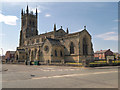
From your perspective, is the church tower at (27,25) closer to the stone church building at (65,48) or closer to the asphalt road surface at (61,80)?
the stone church building at (65,48)

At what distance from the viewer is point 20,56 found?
62.8 m

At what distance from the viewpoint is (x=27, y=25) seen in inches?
2945

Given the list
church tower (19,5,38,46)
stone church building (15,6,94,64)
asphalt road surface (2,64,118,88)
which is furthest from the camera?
church tower (19,5,38,46)

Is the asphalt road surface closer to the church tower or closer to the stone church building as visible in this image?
the stone church building

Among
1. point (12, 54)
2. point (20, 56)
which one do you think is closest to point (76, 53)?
point (20, 56)

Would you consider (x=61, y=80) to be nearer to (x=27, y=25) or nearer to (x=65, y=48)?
(x=65, y=48)

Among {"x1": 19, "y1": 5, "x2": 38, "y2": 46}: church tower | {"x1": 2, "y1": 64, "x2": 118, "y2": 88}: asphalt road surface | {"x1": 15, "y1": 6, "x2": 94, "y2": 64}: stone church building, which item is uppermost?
{"x1": 19, "y1": 5, "x2": 38, "y2": 46}: church tower

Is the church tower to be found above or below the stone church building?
above

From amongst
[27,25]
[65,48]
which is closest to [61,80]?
[65,48]

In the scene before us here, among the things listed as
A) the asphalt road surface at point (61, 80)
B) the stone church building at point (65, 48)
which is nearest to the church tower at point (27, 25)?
the stone church building at point (65, 48)

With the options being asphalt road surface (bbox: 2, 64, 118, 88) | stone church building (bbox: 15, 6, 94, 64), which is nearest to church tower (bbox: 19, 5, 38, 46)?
stone church building (bbox: 15, 6, 94, 64)

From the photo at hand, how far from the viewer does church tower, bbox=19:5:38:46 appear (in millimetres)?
74844

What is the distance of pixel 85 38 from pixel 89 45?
11.1 feet

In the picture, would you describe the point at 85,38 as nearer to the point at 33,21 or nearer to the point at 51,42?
the point at 51,42
